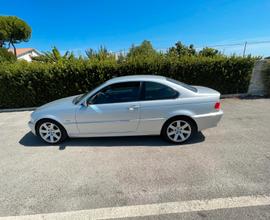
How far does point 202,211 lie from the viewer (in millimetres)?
2338

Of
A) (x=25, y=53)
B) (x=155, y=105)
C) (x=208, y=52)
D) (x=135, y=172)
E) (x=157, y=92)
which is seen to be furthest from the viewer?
(x=25, y=53)

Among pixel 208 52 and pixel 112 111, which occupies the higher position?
pixel 208 52

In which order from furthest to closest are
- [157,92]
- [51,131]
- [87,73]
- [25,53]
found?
[25,53], [87,73], [51,131], [157,92]

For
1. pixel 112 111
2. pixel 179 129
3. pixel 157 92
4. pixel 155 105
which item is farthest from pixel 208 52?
pixel 112 111

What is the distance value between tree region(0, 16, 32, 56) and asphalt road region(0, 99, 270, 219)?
36693 mm

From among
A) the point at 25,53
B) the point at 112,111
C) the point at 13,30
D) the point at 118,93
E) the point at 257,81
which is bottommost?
the point at 112,111

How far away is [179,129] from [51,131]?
294 cm

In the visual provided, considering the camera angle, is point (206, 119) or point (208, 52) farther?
point (208, 52)

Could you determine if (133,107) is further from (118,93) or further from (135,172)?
(135,172)

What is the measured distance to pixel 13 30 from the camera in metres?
34.2

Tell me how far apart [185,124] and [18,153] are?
3723 mm

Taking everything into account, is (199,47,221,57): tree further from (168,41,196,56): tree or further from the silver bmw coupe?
the silver bmw coupe

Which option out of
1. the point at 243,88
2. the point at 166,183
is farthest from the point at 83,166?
the point at 243,88

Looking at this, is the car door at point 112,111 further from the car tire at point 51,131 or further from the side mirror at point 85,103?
the car tire at point 51,131
